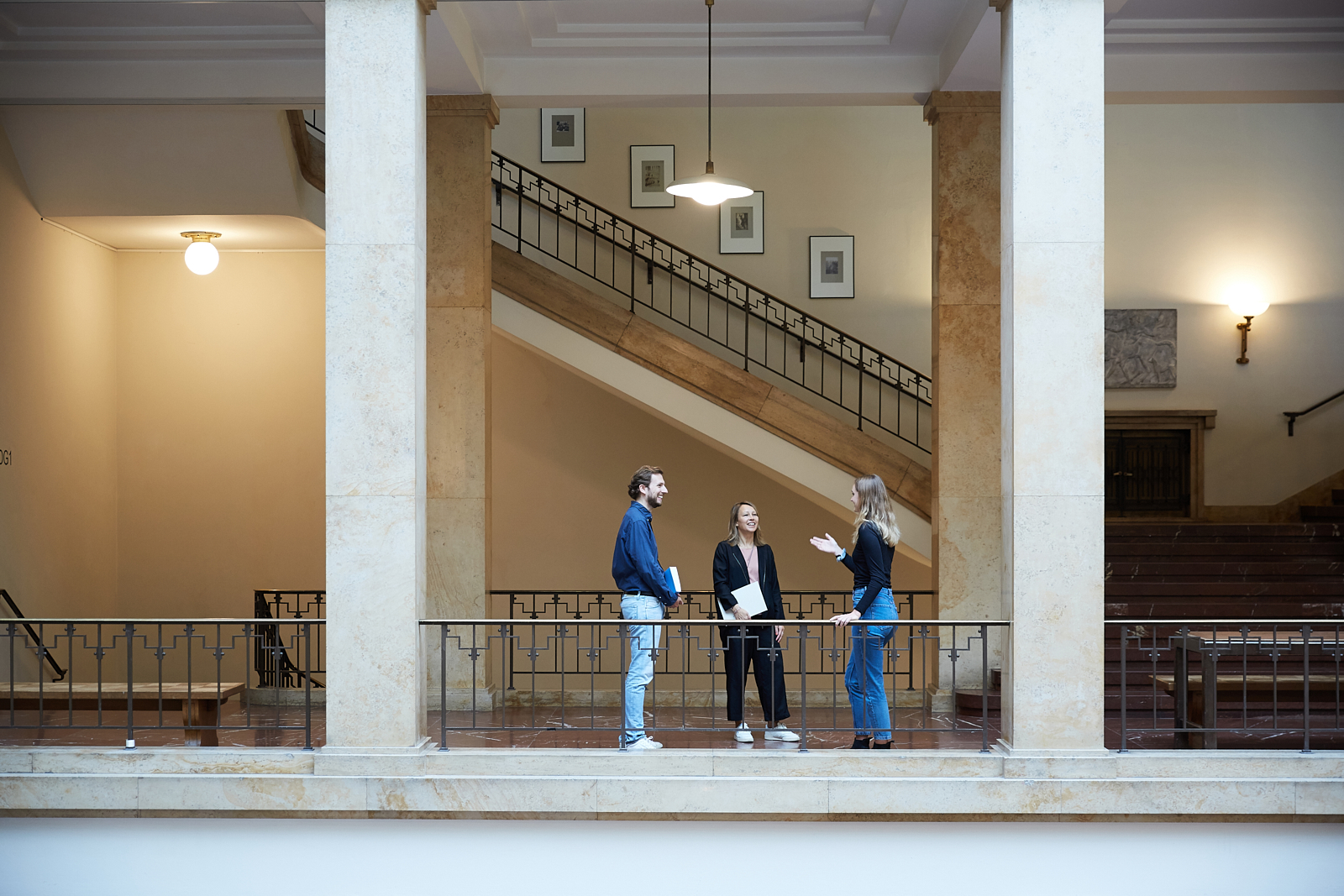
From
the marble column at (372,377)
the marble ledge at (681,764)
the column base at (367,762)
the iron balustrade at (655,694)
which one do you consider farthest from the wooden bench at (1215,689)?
the marble column at (372,377)

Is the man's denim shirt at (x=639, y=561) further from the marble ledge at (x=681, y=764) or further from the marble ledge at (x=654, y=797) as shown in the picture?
the marble ledge at (x=654, y=797)

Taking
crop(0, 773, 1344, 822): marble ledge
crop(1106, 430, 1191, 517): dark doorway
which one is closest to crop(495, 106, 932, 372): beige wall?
crop(1106, 430, 1191, 517): dark doorway

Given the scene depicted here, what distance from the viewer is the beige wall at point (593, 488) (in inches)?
457

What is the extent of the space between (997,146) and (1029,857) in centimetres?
473

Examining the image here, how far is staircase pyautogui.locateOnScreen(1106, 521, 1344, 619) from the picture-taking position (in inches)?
341

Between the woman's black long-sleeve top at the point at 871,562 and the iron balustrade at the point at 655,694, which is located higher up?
the woman's black long-sleeve top at the point at 871,562

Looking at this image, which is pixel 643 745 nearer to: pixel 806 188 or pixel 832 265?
pixel 832 265

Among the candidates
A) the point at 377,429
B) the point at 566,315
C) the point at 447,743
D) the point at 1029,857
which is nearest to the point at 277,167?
the point at 566,315

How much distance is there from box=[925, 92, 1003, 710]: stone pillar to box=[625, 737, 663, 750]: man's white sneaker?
8.76 ft

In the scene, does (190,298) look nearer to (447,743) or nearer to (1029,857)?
(447,743)

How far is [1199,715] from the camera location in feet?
20.4

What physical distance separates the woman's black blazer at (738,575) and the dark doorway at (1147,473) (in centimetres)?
638

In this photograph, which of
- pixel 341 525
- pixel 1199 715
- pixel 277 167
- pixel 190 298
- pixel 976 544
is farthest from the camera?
pixel 190 298

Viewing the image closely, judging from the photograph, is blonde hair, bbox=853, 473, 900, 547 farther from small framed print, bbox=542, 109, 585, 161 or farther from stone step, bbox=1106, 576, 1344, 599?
small framed print, bbox=542, 109, 585, 161
